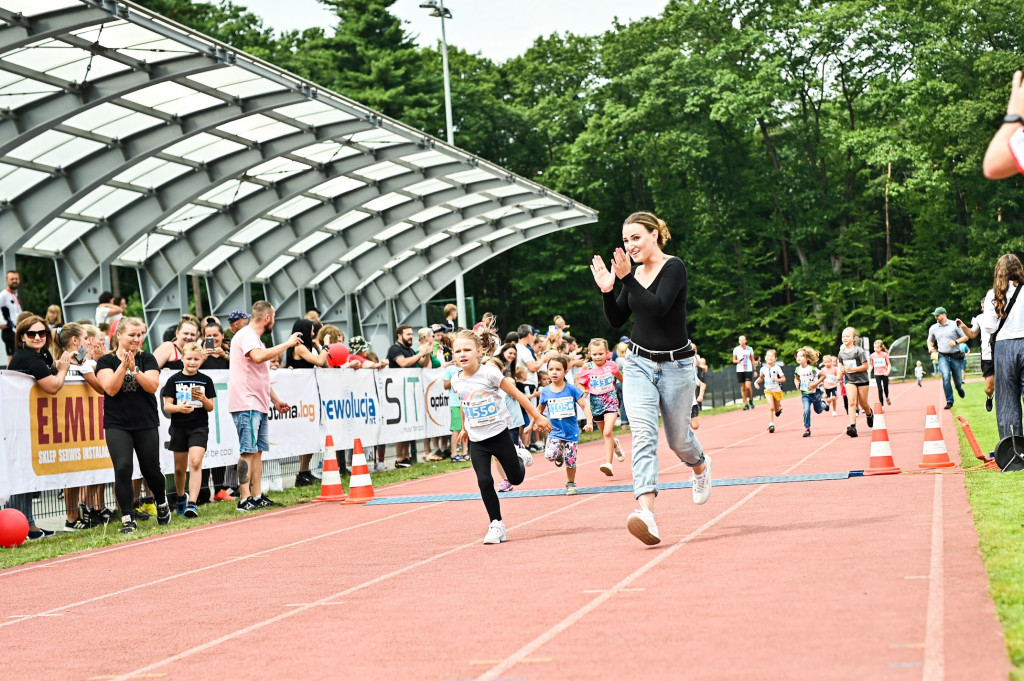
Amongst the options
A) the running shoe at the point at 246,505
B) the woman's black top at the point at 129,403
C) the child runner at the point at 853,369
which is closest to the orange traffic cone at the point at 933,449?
the child runner at the point at 853,369

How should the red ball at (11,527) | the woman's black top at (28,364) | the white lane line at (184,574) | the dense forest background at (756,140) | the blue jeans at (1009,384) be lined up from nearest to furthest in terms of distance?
1. the white lane line at (184,574)
2. the blue jeans at (1009,384)
3. the red ball at (11,527)
4. the woman's black top at (28,364)
5. the dense forest background at (756,140)

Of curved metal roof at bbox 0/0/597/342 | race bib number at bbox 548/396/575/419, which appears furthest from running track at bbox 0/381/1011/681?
curved metal roof at bbox 0/0/597/342

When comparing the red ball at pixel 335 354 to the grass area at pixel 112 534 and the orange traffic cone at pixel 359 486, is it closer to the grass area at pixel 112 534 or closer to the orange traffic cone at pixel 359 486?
the grass area at pixel 112 534

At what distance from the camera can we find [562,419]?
1372cm

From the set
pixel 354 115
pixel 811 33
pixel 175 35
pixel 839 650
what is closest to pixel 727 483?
pixel 839 650

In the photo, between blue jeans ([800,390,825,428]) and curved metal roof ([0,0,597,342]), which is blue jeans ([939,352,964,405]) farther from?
curved metal roof ([0,0,597,342])

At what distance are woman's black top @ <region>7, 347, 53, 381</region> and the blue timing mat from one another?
379 centimetres

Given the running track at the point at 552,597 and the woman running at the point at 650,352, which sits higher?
the woman running at the point at 650,352

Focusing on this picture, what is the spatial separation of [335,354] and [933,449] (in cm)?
844

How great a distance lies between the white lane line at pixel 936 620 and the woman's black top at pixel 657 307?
2093mm

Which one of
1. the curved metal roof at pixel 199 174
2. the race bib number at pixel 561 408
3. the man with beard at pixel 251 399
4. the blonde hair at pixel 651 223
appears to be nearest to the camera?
the blonde hair at pixel 651 223

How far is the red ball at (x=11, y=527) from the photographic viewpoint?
11.0 metres

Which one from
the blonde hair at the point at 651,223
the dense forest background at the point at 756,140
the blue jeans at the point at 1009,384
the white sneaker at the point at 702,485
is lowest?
the white sneaker at the point at 702,485

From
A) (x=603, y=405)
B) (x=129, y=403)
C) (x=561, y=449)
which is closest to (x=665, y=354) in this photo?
(x=561, y=449)
